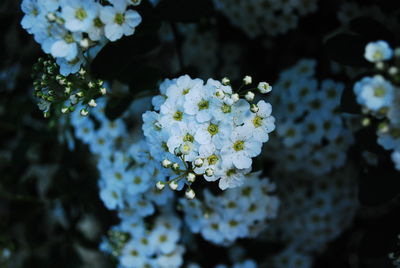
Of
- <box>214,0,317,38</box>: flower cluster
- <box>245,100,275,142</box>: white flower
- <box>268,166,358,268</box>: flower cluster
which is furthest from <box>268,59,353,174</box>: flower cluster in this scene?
<box>245,100,275,142</box>: white flower

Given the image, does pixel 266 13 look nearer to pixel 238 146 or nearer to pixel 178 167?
pixel 238 146

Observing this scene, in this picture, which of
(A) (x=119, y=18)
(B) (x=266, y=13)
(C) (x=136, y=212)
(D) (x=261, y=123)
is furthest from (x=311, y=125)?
(A) (x=119, y=18)

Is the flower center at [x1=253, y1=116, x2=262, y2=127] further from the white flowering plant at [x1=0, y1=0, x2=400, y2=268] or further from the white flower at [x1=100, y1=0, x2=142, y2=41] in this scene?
the white flower at [x1=100, y1=0, x2=142, y2=41]

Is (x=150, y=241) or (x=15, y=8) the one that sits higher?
(x=15, y=8)

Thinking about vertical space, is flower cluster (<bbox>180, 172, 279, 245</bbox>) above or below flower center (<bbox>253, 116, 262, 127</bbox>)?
below

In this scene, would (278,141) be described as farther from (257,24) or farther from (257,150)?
(257,150)

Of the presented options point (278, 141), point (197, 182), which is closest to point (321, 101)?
point (278, 141)
